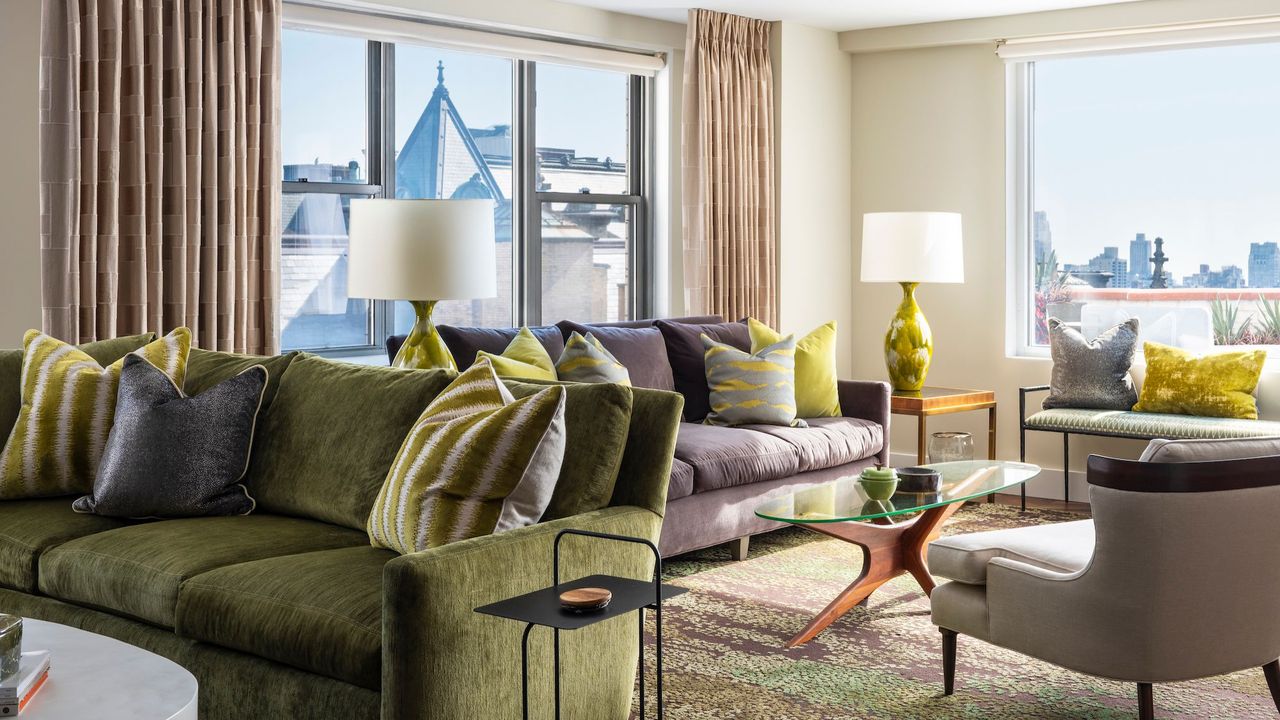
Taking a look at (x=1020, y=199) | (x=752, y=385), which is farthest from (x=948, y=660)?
(x=1020, y=199)

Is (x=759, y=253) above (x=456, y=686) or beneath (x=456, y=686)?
above

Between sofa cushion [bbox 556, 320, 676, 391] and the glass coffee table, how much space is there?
1.26 m

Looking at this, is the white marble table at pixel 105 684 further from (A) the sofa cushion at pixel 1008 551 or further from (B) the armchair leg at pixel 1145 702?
(B) the armchair leg at pixel 1145 702

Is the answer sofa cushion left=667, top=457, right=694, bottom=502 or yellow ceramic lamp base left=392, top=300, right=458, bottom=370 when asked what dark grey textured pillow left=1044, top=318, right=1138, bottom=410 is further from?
yellow ceramic lamp base left=392, top=300, right=458, bottom=370

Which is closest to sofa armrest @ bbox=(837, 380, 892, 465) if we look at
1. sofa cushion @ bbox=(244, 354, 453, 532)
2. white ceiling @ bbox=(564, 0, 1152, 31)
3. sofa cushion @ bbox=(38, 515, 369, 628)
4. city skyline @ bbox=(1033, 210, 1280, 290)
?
city skyline @ bbox=(1033, 210, 1280, 290)

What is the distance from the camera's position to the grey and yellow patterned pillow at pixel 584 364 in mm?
4594

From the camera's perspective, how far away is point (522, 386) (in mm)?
3086

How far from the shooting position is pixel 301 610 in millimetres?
2619

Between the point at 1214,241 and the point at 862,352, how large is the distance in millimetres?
2023

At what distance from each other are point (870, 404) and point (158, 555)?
340 cm

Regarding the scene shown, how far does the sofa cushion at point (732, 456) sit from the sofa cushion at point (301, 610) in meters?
1.83

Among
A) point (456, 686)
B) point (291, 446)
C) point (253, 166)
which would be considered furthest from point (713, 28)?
point (456, 686)

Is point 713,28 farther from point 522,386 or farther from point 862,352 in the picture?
point 522,386

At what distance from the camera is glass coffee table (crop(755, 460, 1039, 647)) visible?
11.9 ft
